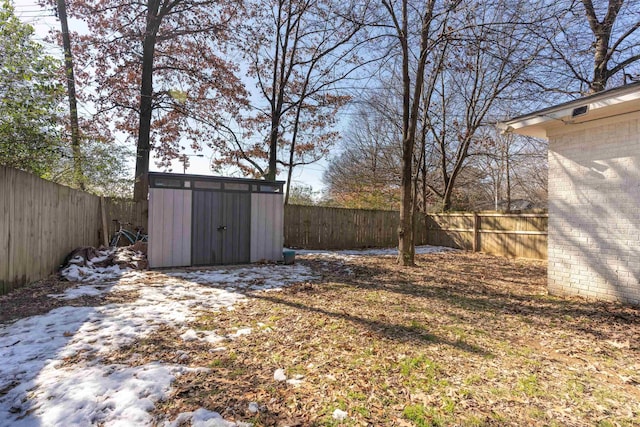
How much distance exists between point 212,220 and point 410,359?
17.6 feet

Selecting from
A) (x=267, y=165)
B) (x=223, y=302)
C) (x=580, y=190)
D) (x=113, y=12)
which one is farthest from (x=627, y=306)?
(x=113, y=12)

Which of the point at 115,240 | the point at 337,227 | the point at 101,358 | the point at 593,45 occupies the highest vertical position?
the point at 593,45

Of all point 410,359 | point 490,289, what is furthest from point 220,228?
point 490,289

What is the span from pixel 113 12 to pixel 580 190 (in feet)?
40.6

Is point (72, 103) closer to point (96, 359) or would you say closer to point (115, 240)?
point (115, 240)

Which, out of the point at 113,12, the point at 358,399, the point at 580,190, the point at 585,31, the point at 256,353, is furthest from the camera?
the point at 113,12

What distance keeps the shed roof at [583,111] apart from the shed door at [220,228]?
556 cm

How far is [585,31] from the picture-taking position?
7.15m

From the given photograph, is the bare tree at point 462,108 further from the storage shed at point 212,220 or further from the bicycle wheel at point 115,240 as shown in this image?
the bicycle wheel at point 115,240

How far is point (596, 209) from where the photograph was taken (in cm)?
446

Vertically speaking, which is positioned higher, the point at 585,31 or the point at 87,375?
the point at 585,31

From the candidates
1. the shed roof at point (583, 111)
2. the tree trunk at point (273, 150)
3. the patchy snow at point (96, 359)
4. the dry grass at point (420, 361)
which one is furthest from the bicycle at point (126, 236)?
the shed roof at point (583, 111)

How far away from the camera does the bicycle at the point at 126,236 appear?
8.20 metres

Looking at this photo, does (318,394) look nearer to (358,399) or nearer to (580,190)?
(358,399)
